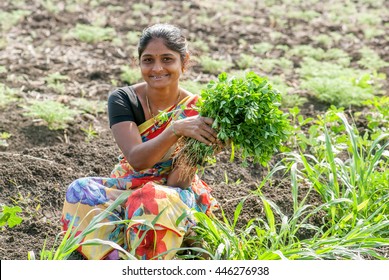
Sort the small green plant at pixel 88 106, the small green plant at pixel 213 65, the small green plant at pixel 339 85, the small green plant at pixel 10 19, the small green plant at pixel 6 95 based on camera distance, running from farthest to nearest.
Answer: the small green plant at pixel 10 19
the small green plant at pixel 213 65
the small green plant at pixel 339 85
the small green plant at pixel 88 106
the small green plant at pixel 6 95

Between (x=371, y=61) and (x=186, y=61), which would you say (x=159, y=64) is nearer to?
(x=186, y=61)

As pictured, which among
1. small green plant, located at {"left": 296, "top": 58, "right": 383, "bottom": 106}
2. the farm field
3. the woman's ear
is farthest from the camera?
small green plant, located at {"left": 296, "top": 58, "right": 383, "bottom": 106}

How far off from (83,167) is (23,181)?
0.49 m

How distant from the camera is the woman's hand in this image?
11.8 ft

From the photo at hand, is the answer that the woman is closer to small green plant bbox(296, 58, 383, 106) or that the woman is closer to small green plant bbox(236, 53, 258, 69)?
small green plant bbox(296, 58, 383, 106)

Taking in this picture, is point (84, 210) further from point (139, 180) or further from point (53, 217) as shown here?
point (53, 217)

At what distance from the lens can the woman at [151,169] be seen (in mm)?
3535

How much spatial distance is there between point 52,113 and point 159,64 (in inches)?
74.3

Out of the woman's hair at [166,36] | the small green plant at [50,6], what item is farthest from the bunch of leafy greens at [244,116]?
the small green plant at [50,6]

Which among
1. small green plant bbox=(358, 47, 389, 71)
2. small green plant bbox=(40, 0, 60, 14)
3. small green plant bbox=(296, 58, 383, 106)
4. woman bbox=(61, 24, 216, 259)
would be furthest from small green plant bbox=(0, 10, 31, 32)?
woman bbox=(61, 24, 216, 259)

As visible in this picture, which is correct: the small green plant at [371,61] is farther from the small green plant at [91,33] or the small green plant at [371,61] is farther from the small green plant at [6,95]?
the small green plant at [6,95]

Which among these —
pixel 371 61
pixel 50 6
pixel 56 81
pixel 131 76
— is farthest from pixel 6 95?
pixel 371 61

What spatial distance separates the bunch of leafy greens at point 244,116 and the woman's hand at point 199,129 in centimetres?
3

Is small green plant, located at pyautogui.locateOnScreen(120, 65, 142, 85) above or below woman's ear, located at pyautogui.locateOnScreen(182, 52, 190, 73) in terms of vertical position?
below
